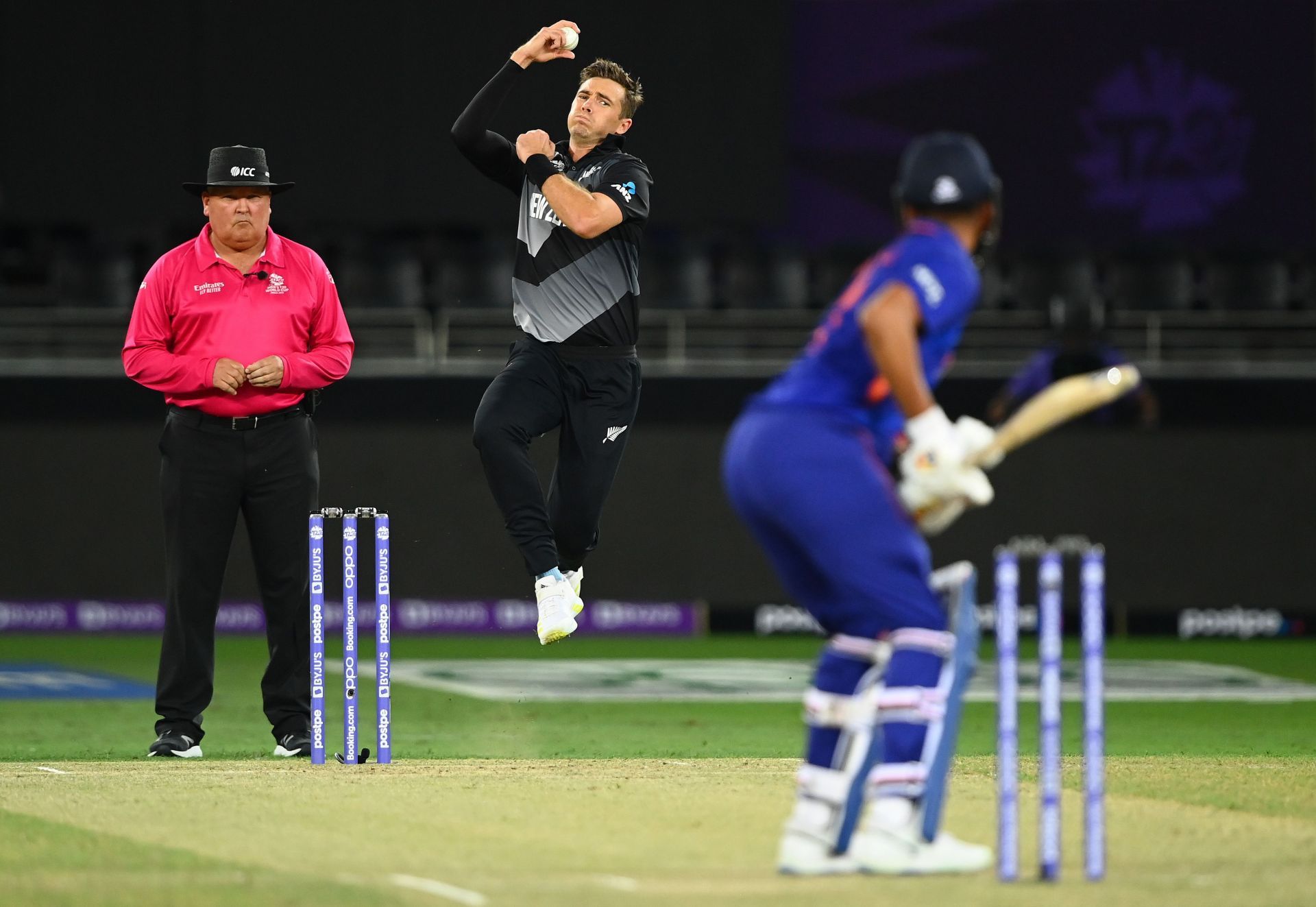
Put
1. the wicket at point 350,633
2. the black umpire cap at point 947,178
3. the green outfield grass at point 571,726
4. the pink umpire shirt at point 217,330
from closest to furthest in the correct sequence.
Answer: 1. the black umpire cap at point 947,178
2. the wicket at point 350,633
3. the pink umpire shirt at point 217,330
4. the green outfield grass at point 571,726

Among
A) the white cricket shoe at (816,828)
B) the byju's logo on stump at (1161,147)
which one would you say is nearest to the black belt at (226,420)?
the white cricket shoe at (816,828)

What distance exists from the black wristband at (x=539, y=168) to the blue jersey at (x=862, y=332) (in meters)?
2.27

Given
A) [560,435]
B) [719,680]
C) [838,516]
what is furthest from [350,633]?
[719,680]

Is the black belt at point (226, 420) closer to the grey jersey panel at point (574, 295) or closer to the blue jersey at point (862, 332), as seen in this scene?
the grey jersey panel at point (574, 295)

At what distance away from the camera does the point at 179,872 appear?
15.8 ft

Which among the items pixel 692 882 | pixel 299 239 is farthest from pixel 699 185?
pixel 692 882

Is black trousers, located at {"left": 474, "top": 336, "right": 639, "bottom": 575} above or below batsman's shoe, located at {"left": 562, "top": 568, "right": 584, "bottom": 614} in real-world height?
above

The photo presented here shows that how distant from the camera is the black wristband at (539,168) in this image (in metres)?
6.91

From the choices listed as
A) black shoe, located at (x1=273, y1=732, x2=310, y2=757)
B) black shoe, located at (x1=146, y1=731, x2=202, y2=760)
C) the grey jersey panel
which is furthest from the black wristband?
black shoe, located at (x1=146, y1=731, x2=202, y2=760)

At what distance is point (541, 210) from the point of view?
7.38 meters

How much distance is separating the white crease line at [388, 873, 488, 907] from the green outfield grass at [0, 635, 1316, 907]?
11 millimetres

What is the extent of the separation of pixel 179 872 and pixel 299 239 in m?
12.2

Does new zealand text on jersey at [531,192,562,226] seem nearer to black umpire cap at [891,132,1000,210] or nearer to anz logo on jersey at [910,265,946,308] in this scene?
black umpire cap at [891,132,1000,210]

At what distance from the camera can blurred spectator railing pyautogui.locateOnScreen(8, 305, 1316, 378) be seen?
610 inches
